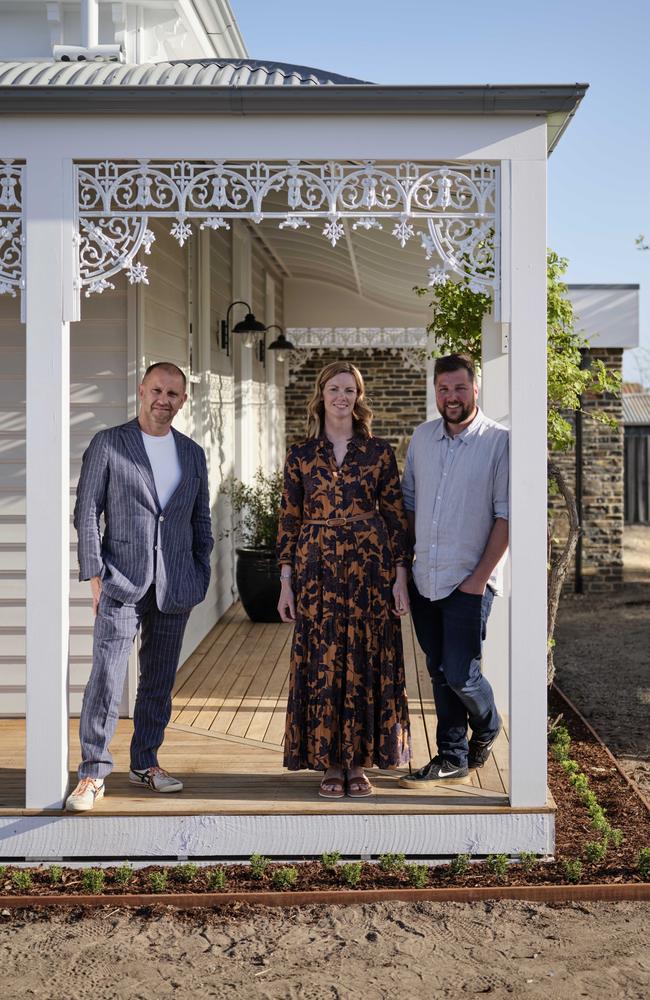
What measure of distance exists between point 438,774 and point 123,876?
1.27 m

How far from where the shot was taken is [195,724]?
561 centimetres

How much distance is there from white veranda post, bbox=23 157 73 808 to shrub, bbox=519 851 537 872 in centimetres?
169

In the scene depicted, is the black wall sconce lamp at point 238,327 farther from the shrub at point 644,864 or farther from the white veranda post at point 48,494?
the shrub at point 644,864

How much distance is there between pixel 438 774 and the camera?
4574 mm

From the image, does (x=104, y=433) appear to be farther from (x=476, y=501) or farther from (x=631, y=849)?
(x=631, y=849)

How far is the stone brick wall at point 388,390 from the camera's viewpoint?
16.1m

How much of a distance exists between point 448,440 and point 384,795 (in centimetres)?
135

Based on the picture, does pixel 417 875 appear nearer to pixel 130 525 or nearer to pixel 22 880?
pixel 22 880

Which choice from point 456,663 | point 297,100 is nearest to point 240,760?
point 456,663

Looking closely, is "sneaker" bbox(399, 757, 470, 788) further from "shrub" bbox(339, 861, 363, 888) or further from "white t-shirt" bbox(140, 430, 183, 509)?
"white t-shirt" bbox(140, 430, 183, 509)

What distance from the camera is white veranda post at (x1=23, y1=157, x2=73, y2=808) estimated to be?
4188 millimetres

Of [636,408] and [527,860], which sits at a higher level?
[636,408]

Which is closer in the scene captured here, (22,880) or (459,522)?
(22,880)

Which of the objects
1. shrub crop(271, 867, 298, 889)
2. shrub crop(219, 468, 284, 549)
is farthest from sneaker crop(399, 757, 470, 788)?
shrub crop(219, 468, 284, 549)
